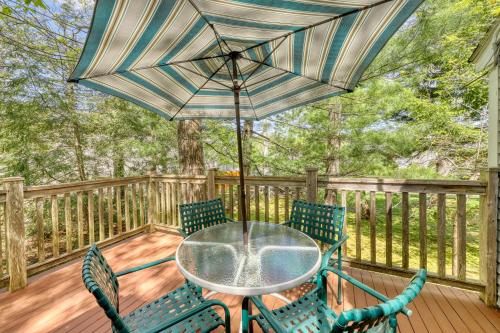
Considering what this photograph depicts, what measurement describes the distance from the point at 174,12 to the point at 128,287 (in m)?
2.80

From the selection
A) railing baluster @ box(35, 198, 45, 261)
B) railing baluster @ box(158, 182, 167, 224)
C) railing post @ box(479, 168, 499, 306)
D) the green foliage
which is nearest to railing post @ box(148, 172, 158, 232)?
railing baluster @ box(158, 182, 167, 224)

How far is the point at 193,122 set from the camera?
493cm

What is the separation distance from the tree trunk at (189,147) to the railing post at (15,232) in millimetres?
2622

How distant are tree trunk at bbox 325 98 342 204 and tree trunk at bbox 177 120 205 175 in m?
2.82

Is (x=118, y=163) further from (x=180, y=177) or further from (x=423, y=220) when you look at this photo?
(x=423, y=220)

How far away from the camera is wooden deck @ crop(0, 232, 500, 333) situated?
2070 millimetres

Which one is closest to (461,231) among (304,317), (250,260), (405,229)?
(405,229)

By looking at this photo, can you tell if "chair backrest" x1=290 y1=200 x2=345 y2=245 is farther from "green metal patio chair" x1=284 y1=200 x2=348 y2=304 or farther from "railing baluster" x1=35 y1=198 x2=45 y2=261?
"railing baluster" x1=35 y1=198 x2=45 y2=261

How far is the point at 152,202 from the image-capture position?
451 cm

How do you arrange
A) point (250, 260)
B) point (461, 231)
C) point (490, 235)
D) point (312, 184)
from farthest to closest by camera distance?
1. point (312, 184)
2. point (461, 231)
3. point (490, 235)
4. point (250, 260)

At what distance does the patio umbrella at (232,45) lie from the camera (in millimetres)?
1227

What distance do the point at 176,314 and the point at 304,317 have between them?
2.59ft

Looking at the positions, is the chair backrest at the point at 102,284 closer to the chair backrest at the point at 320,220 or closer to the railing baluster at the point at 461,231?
the chair backrest at the point at 320,220

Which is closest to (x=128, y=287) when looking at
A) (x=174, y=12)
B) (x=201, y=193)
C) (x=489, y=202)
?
(x=201, y=193)
